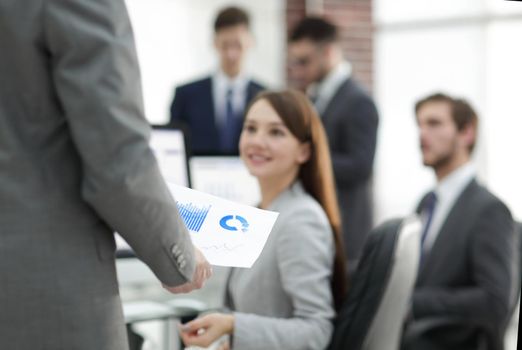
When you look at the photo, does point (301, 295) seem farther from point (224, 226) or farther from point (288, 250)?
point (224, 226)

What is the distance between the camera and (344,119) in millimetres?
4359

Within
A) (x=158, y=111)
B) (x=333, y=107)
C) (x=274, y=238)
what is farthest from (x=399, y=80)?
(x=274, y=238)

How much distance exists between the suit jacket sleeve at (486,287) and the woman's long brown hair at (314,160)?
71cm

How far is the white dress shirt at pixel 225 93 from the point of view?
451 cm

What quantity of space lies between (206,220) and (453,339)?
1436mm

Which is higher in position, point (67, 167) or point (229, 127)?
point (67, 167)

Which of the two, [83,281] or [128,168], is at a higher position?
[128,168]

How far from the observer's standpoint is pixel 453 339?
2.99 metres

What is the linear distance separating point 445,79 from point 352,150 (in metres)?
2.26

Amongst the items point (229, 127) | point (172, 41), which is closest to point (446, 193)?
point (229, 127)

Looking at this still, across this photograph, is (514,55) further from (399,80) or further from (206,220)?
(206,220)

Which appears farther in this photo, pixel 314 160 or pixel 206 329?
pixel 314 160

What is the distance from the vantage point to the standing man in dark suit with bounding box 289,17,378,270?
434cm

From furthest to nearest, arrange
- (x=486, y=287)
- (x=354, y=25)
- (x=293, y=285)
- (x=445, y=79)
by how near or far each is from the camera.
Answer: (x=354, y=25), (x=445, y=79), (x=486, y=287), (x=293, y=285)
